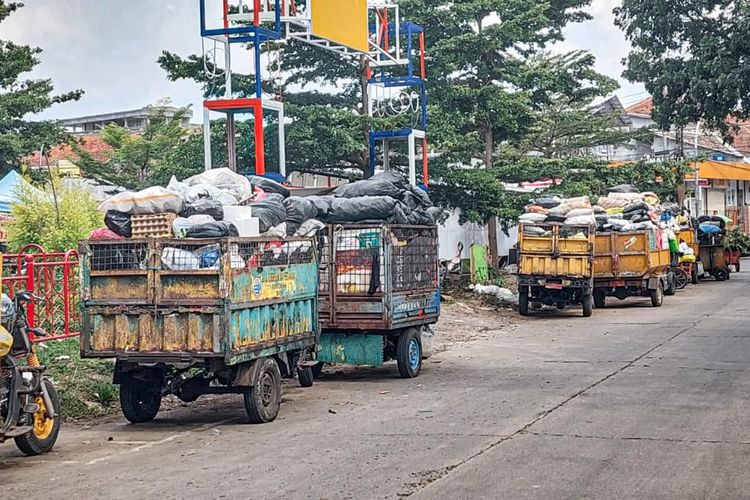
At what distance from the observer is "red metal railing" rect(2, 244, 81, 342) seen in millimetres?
13984

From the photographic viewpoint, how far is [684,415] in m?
10.1

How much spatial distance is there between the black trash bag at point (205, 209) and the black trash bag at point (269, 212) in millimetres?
558

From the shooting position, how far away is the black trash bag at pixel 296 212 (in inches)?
482

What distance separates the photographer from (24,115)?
29453 mm

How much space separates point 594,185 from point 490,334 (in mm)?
11069

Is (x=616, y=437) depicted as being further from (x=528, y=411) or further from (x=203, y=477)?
(x=203, y=477)

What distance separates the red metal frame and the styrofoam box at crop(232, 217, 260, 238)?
6900 millimetres

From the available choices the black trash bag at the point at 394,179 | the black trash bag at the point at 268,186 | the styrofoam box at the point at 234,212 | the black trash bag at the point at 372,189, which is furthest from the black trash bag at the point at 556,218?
the styrofoam box at the point at 234,212

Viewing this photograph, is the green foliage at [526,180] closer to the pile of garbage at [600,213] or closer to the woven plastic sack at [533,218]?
the pile of garbage at [600,213]

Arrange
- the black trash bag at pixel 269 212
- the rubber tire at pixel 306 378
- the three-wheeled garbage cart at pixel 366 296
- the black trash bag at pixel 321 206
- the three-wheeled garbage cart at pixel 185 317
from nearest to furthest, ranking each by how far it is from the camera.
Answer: the three-wheeled garbage cart at pixel 185 317 < the black trash bag at pixel 269 212 < the rubber tire at pixel 306 378 < the three-wheeled garbage cart at pixel 366 296 < the black trash bag at pixel 321 206

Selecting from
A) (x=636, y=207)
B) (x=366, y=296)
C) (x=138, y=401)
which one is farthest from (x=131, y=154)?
(x=138, y=401)

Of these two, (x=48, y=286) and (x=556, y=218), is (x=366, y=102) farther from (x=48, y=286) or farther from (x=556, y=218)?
(x=48, y=286)

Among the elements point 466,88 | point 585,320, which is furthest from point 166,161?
point 585,320

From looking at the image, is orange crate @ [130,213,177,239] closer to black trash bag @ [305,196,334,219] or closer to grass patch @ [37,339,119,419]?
grass patch @ [37,339,119,419]
